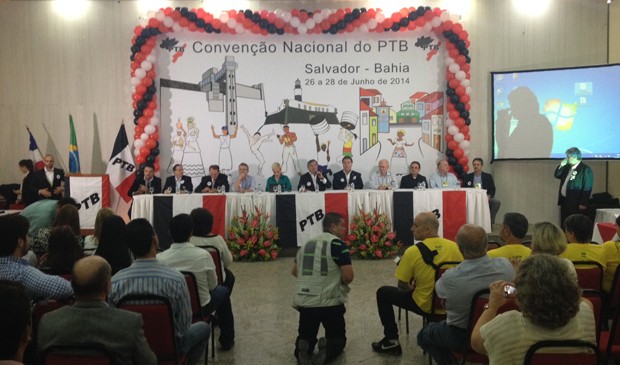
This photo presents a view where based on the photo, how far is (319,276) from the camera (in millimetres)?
3396

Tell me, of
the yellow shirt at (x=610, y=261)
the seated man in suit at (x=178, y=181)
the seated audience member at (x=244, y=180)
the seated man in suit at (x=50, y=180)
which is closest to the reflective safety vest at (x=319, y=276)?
the yellow shirt at (x=610, y=261)

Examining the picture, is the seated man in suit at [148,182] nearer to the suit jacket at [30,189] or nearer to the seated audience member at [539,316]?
the suit jacket at [30,189]

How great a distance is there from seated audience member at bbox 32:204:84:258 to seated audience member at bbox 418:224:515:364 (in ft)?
7.81

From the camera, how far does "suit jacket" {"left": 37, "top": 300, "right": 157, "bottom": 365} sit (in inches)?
78.2

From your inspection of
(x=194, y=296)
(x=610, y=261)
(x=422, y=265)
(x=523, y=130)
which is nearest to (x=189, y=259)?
(x=194, y=296)

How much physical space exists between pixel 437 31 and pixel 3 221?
7.65 meters

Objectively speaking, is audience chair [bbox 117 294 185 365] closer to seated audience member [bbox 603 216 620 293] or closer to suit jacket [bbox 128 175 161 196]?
seated audience member [bbox 603 216 620 293]

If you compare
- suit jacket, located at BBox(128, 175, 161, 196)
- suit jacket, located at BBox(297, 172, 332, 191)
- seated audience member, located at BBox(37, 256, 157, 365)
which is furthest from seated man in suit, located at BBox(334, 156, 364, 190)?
seated audience member, located at BBox(37, 256, 157, 365)

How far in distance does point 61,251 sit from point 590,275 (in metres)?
2.94

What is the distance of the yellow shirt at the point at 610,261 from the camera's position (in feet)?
10.9

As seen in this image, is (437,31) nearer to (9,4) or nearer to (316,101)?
(316,101)

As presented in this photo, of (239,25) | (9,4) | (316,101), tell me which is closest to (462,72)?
(316,101)

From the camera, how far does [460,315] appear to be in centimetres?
279

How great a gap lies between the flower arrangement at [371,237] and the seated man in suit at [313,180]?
4.05 ft
